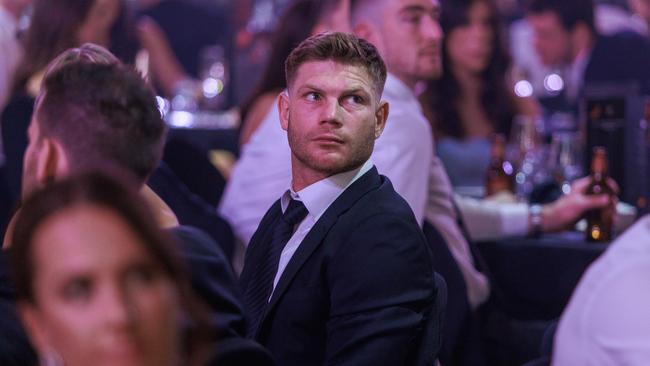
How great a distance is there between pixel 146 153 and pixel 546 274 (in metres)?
2.03

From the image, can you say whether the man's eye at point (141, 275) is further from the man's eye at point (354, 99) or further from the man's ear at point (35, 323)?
the man's eye at point (354, 99)

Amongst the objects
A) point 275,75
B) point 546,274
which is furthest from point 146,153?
point 275,75

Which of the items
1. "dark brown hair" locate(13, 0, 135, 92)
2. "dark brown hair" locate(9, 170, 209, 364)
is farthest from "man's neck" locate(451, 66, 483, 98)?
"dark brown hair" locate(9, 170, 209, 364)

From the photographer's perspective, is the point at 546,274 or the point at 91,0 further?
the point at 91,0

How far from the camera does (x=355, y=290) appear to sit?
1.79 meters

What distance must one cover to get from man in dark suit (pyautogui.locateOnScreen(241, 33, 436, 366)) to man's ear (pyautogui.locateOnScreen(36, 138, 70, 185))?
478 mm

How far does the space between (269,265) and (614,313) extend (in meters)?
0.79

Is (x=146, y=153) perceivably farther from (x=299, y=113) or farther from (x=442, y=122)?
(x=442, y=122)

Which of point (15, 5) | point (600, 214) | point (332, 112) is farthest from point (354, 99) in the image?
point (15, 5)

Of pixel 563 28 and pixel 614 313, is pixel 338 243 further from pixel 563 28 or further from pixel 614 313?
pixel 563 28

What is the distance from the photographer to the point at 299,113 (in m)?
1.96

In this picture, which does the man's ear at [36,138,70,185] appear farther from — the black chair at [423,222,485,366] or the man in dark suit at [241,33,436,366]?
the black chair at [423,222,485,366]

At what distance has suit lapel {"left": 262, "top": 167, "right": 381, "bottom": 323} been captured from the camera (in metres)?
1.85

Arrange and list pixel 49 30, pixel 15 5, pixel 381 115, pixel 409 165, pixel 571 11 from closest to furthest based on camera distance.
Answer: pixel 381 115 < pixel 409 165 < pixel 49 30 < pixel 15 5 < pixel 571 11
